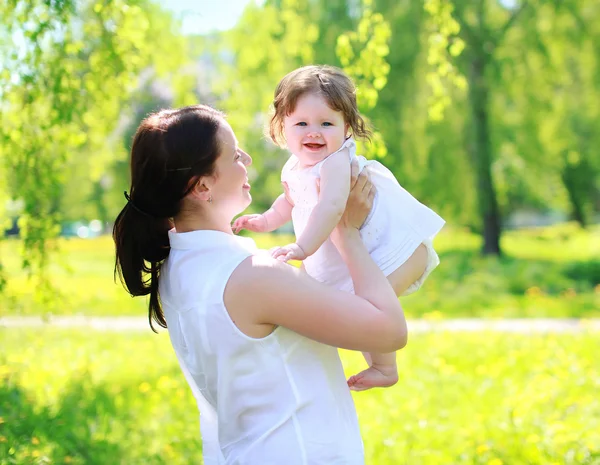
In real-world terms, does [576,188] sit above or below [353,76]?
below

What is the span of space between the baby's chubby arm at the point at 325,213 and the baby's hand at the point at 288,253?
0.03 metres

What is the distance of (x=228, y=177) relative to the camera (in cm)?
175

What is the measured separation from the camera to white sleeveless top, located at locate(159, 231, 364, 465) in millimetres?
1615

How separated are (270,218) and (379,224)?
0.39m

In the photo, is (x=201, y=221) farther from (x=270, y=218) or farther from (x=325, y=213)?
(x=270, y=218)

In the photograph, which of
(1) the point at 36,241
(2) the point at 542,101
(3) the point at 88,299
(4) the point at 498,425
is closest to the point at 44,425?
(1) the point at 36,241

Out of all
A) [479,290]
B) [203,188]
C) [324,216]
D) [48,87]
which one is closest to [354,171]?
[324,216]

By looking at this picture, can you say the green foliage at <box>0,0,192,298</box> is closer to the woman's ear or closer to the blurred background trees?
the blurred background trees

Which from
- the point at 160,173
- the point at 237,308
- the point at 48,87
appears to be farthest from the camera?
the point at 48,87

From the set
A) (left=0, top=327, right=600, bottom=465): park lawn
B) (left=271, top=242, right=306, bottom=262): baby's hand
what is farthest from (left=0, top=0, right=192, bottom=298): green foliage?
(left=271, top=242, right=306, bottom=262): baby's hand

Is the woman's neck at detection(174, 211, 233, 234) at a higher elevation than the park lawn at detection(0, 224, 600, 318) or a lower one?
higher

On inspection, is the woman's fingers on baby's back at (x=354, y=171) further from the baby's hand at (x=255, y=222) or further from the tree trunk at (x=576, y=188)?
the tree trunk at (x=576, y=188)

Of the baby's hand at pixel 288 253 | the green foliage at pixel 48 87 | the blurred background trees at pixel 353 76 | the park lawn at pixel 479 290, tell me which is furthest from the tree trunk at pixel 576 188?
the baby's hand at pixel 288 253

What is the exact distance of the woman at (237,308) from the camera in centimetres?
161
